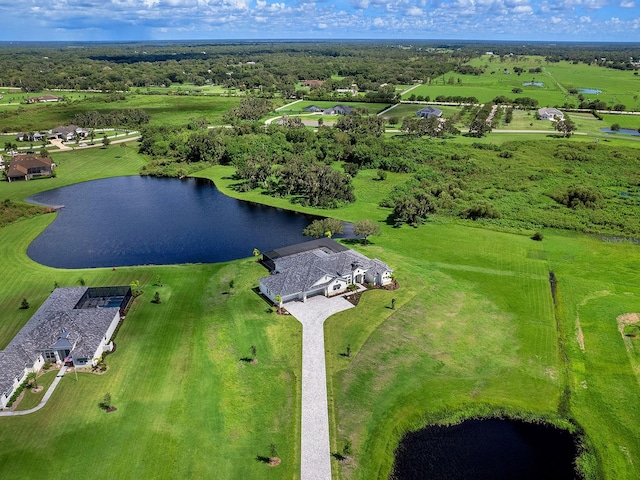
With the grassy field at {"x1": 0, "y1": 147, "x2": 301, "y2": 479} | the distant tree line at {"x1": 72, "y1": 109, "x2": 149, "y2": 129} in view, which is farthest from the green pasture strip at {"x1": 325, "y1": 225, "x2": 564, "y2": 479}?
the distant tree line at {"x1": 72, "y1": 109, "x2": 149, "y2": 129}

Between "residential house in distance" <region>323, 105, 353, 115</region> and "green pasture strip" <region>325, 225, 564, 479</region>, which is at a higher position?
"residential house in distance" <region>323, 105, 353, 115</region>

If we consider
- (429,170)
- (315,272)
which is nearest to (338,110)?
(429,170)

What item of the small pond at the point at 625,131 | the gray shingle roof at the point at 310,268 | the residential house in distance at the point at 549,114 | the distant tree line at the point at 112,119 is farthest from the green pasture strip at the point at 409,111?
the gray shingle roof at the point at 310,268

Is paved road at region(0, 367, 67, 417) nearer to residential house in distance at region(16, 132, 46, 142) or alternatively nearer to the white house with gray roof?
the white house with gray roof

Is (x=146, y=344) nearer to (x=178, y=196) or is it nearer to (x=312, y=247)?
(x=312, y=247)

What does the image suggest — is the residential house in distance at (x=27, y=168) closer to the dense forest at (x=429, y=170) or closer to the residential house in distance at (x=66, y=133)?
the dense forest at (x=429, y=170)

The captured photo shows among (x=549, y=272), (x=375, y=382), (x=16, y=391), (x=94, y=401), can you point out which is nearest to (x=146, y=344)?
(x=94, y=401)
